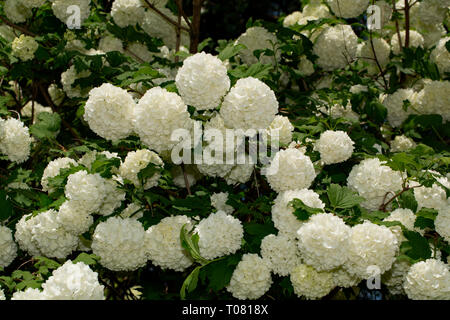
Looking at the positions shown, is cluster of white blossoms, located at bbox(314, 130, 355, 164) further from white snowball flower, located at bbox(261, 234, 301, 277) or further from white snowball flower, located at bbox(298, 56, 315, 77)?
white snowball flower, located at bbox(298, 56, 315, 77)

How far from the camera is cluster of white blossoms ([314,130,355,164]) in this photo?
2516mm

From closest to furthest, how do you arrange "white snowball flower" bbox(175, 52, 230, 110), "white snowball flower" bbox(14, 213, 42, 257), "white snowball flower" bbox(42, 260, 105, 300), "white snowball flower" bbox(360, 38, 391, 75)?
"white snowball flower" bbox(42, 260, 105, 300), "white snowball flower" bbox(175, 52, 230, 110), "white snowball flower" bbox(14, 213, 42, 257), "white snowball flower" bbox(360, 38, 391, 75)

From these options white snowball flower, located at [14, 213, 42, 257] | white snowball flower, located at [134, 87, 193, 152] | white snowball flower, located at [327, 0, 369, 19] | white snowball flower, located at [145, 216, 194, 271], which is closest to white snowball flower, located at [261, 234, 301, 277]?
white snowball flower, located at [145, 216, 194, 271]

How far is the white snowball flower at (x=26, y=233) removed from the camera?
96.0 inches

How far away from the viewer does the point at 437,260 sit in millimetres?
2080

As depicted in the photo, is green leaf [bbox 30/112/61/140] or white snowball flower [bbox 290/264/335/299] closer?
white snowball flower [bbox 290/264/335/299]

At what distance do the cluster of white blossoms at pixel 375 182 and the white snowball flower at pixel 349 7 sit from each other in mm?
1487

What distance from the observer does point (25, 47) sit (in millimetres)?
3301

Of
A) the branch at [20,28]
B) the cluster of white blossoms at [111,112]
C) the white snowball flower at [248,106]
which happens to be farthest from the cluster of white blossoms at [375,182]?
the branch at [20,28]

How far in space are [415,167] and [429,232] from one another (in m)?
0.30

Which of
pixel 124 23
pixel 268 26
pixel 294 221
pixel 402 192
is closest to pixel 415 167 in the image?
pixel 402 192

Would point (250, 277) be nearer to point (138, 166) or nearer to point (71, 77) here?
point (138, 166)

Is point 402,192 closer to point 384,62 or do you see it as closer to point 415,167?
point 415,167

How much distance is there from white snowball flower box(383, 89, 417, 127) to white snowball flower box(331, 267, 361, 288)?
155 cm
